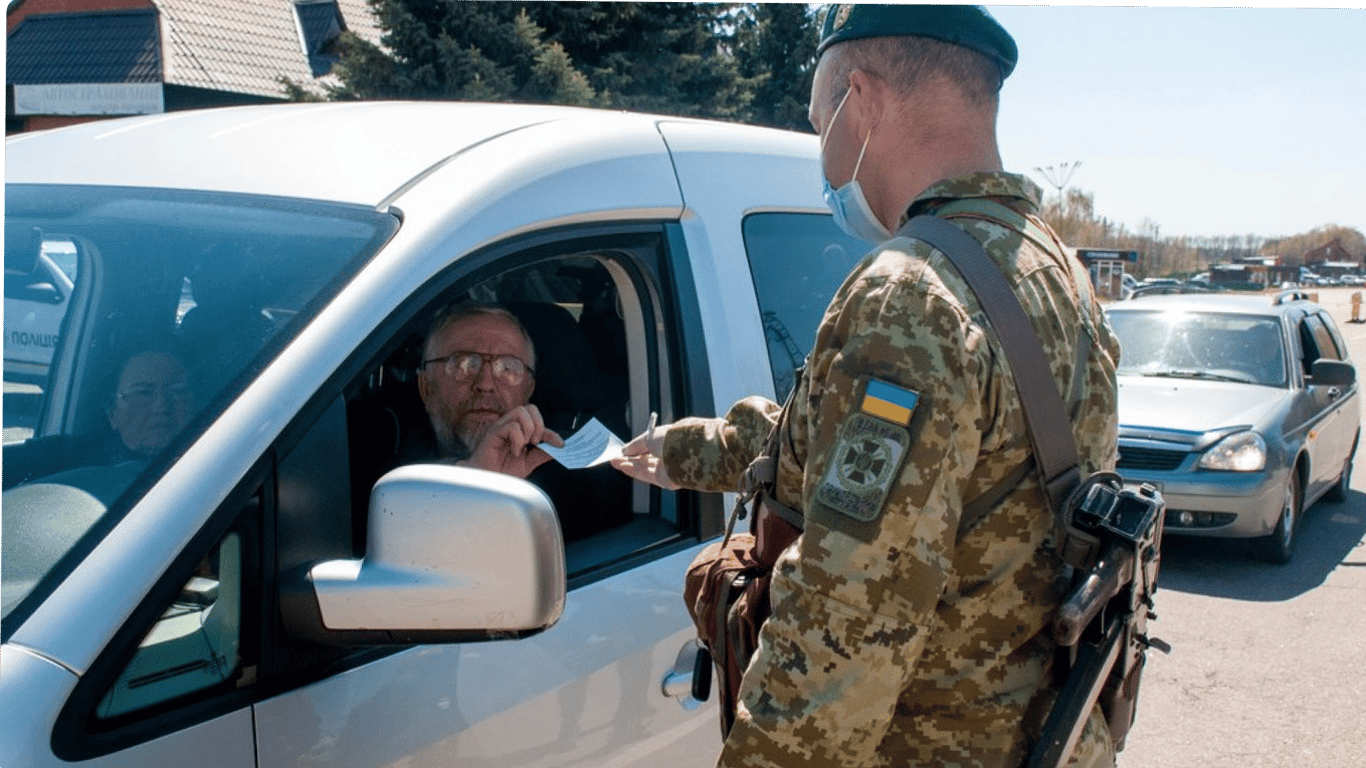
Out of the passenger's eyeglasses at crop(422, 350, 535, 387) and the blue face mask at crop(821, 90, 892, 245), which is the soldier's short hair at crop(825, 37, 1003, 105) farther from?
the passenger's eyeglasses at crop(422, 350, 535, 387)

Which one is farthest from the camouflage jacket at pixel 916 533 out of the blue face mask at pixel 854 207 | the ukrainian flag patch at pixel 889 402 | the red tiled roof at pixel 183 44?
the red tiled roof at pixel 183 44

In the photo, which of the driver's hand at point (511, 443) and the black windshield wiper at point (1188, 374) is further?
the black windshield wiper at point (1188, 374)

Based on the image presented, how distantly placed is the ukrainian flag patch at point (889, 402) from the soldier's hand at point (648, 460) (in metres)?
0.85

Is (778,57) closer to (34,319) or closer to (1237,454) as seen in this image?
(1237,454)

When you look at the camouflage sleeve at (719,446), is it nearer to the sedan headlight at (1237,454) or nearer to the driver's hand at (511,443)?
the driver's hand at (511,443)

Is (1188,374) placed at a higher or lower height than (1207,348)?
lower

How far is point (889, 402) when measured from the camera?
147 cm

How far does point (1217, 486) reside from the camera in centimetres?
760

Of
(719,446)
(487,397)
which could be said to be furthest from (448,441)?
(719,446)

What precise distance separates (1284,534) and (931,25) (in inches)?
289

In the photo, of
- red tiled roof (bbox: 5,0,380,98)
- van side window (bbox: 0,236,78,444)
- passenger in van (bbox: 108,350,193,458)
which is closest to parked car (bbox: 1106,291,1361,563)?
van side window (bbox: 0,236,78,444)

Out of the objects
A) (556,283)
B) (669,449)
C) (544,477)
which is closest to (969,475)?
(669,449)

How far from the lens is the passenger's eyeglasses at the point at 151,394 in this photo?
5.63ft

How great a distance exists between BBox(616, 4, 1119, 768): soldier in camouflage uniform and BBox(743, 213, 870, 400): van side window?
29.5 inches
